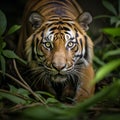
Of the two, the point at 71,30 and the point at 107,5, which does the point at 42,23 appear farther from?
the point at 107,5

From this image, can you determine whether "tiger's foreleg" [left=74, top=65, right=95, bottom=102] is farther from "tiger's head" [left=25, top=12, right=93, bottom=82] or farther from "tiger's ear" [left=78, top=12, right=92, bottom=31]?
"tiger's ear" [left=78, top=12, right=92, bottom=31]

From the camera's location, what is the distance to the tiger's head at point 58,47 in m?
3.21

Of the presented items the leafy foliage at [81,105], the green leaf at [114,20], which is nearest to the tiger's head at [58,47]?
the green leaf at [114,20]

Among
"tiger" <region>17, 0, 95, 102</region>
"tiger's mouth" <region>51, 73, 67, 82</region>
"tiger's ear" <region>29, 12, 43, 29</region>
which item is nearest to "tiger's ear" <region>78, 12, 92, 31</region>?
"tiger" <region>17, 0, 95, 102</region>

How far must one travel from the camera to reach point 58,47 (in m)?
3.27

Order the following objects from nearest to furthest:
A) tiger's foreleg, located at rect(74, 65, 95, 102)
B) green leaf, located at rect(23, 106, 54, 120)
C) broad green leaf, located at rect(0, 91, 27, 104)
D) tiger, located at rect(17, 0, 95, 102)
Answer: green leaf, located at rect(23, 106, 54, 120), broad green leaf, located at rect(0, 91, 27, 104), tiger, located at rect(17, 0, 95, 102), tiger's foreleg, located at rect(74, 65, 95, 102)

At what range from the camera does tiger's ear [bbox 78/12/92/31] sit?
359cm

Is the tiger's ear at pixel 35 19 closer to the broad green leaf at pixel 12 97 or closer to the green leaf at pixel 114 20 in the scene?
the green leaf at pixel 114 20

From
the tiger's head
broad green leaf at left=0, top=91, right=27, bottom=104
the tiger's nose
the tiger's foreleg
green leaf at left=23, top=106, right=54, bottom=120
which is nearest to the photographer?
green leaf at left=23, top=106, right=54, bottom=120

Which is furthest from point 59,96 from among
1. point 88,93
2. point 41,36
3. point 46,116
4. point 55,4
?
point 46,116

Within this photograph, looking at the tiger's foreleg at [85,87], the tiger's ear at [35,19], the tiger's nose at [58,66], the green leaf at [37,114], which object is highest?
the tiger's ear at [35,19]

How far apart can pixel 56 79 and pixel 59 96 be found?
29 cm

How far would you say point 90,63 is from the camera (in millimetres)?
3646

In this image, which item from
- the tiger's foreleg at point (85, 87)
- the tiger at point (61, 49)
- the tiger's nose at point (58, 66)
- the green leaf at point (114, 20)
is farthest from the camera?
the green leaf at point (114, 20)
